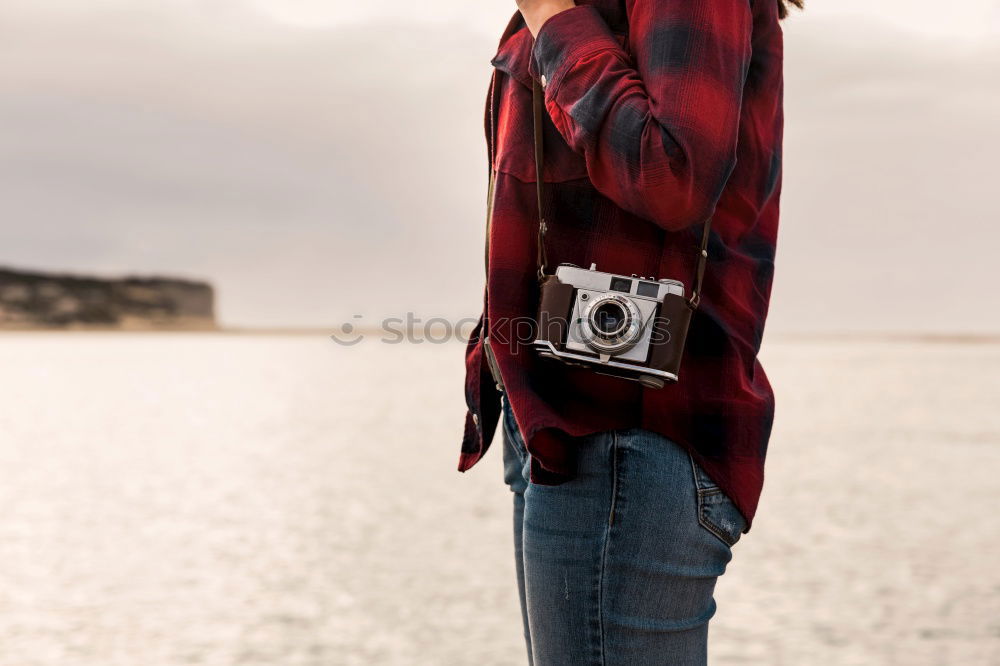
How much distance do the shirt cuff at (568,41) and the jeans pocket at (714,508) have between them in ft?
1.45

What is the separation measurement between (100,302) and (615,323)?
68920mm

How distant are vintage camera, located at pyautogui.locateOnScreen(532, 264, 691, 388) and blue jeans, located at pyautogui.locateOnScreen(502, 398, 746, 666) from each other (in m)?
0.08

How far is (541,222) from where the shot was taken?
1002 millimetres

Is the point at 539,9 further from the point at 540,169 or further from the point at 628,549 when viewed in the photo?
the point at 628,549

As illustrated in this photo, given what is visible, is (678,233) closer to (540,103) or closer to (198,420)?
(540,103)

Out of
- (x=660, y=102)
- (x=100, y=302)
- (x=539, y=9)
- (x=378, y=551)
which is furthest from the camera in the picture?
(x=100, y=302)

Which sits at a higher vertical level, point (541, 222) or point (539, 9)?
point (539, 9)

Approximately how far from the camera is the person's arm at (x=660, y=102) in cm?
90

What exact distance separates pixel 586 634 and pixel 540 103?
0.59 meters

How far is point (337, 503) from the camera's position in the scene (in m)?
5.11

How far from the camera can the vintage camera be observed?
94cm

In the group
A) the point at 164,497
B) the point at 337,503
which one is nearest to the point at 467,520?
the point at 337,503

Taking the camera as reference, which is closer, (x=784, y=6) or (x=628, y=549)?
(x=628, y=549)

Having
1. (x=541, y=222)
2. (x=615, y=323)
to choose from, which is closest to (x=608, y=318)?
(x=615, y=323)
